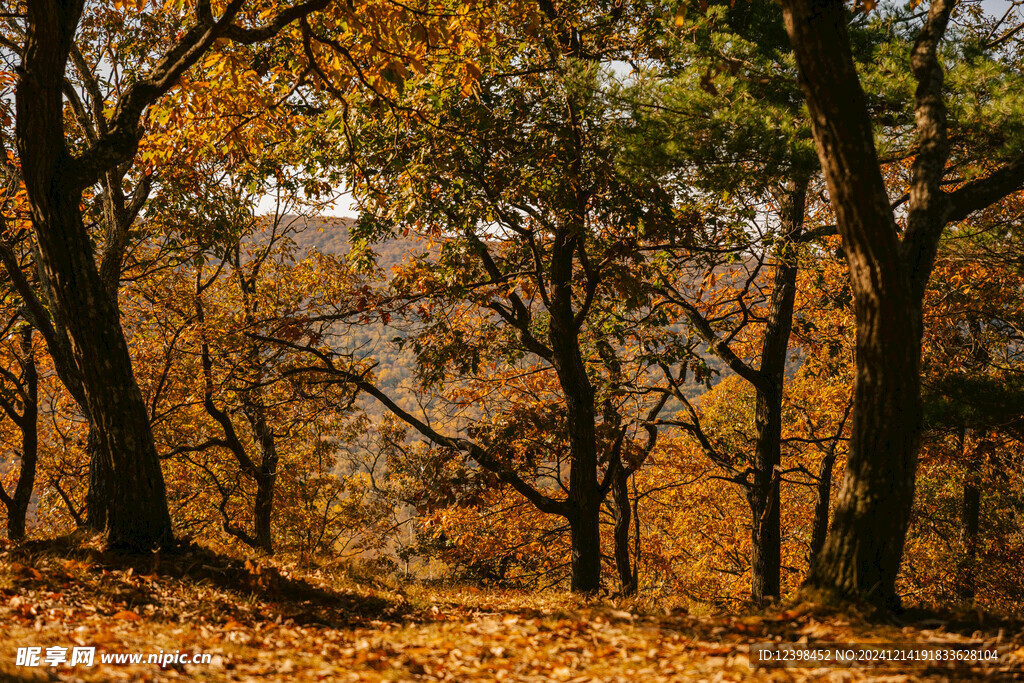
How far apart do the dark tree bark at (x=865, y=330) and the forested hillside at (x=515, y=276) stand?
0.08 feet

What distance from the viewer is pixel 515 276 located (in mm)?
9617

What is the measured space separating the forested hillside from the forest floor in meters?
0.04

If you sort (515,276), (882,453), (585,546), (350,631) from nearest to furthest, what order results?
(882,453) → (350,631) → (585,546) → (515,276)

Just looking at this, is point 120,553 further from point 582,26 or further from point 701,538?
point 701,538

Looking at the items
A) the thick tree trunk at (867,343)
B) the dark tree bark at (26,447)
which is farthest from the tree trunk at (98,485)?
the thick tree trunk at (867,343)

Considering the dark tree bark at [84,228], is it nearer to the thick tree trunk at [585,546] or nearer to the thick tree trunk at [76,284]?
the thick tree trunk at [76,284]

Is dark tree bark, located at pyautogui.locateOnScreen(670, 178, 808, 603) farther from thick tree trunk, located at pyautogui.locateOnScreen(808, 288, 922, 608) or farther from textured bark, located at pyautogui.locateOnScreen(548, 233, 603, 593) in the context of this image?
thick tree trunk, located at pyautogui.locateOnScreen(808, 288, 922, 608)

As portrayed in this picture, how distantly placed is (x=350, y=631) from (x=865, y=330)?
474 centimetres

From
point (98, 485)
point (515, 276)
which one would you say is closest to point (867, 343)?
point (515, 276)

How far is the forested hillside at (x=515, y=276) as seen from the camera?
15.0 ft

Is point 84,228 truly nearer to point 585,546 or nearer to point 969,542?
point 585,546

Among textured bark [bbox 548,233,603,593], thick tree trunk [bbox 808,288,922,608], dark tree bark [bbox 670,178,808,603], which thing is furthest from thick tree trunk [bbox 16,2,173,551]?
dark tree bark [bbox 670,178,808,603]

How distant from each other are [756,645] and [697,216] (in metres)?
5.85

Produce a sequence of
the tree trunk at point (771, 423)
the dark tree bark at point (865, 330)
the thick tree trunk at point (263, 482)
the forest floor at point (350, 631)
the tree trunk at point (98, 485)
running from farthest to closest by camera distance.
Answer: the thick tree trunk at point (263, 482) → the tree trunk at point (771, 423) → the tree trunk at point (98, 485) → the dark tree bark at point (865, 330) → the forest floor at point (350, 631)
